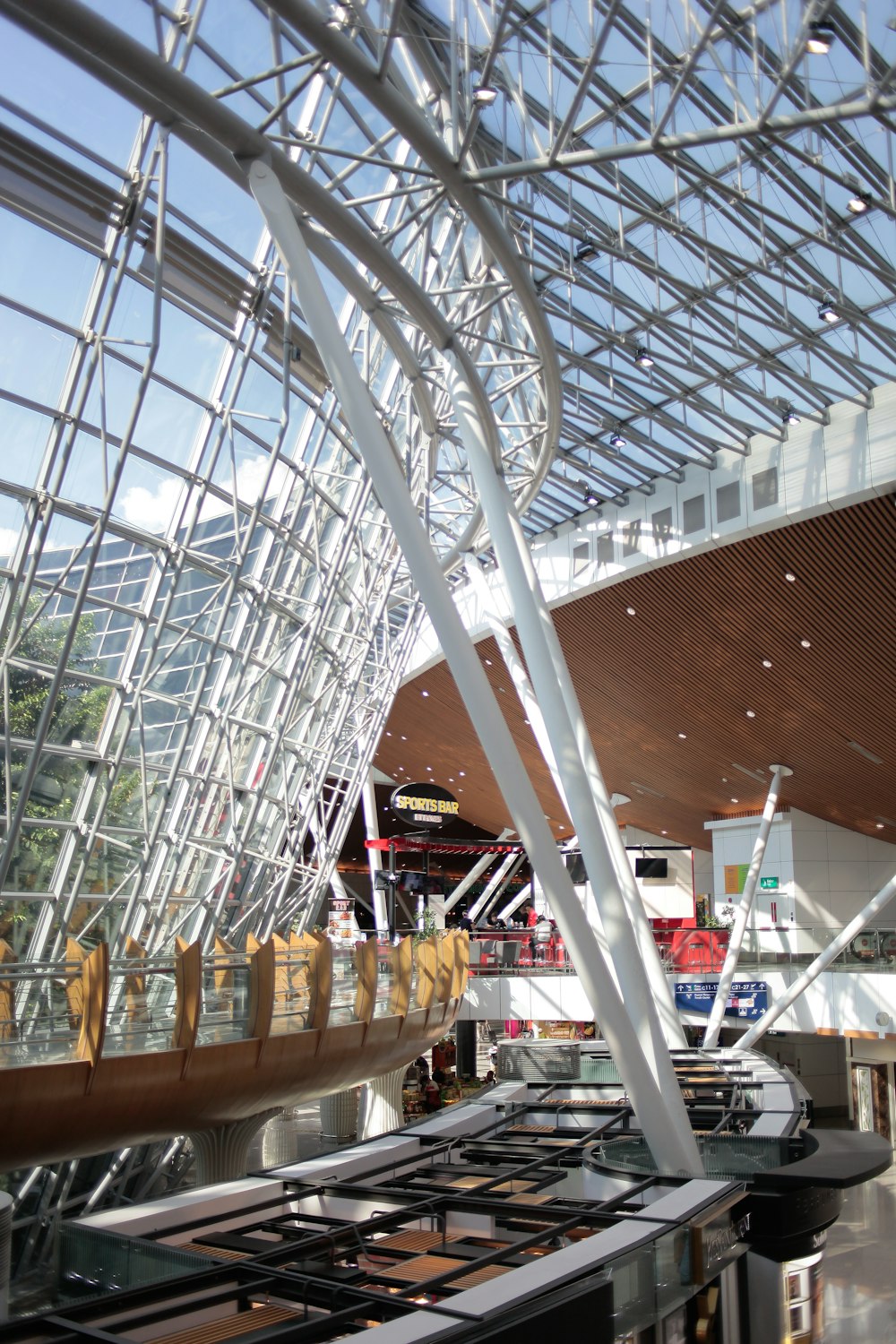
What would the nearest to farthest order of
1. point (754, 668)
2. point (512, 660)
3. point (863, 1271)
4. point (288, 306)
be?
point (288, 306), point (863, 1271), point (512, 660), point (754, 668)

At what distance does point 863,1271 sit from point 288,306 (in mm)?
21867

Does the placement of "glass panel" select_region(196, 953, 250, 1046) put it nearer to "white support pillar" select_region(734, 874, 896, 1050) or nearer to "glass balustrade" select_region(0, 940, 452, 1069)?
"glass balustrade" select_region(0, 940, 452, 1069)

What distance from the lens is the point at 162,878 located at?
23.6 metres

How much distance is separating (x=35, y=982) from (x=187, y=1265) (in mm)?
7045

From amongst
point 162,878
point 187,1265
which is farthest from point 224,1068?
point 187,1265

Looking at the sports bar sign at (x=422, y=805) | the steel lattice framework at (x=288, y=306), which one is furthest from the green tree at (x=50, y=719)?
the sports bar sign at (x=422, y=805)

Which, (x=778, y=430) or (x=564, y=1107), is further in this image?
(x=778, y=430)

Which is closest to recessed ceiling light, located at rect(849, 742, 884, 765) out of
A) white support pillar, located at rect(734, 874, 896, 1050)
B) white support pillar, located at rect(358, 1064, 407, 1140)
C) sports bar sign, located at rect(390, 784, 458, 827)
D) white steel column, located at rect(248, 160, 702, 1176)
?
white support pillar, located at rect(734, 874, 896, 1050)

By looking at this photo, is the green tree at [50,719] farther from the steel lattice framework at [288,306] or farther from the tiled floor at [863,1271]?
the tiled floor at [863,1271]

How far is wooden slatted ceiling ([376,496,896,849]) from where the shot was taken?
28172 millimetres

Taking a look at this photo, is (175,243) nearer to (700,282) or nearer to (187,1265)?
(700,282)

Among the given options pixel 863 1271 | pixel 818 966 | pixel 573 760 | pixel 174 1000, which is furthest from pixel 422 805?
pixel 573 760

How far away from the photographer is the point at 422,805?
141ft

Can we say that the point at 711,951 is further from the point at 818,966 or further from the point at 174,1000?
the point at 174,1000
